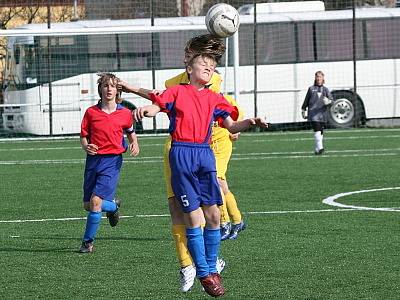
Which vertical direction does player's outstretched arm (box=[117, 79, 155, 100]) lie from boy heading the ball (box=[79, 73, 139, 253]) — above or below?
above

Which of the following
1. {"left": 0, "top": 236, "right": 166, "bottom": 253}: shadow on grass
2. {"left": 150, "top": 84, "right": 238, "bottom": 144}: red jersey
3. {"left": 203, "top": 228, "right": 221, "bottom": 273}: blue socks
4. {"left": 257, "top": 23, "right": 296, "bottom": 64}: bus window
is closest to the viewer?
{"left": 150, "top": 84, "right": 238, "bottom": 144}: red jersey

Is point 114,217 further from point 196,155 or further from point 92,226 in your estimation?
point 196,155

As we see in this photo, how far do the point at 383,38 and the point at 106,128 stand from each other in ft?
82.7

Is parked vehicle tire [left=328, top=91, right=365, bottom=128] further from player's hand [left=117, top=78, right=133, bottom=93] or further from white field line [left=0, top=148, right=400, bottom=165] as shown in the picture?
player's hand [left=117, top=78, right=133, bottom=93]

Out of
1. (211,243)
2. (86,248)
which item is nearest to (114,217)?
(86,248)

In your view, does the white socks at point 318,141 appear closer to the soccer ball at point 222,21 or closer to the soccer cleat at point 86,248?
the soccer ball at point 222,21

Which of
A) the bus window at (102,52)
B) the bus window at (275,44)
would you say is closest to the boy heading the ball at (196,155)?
the bus window at (102,52)

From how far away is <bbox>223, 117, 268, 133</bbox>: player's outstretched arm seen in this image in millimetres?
8344

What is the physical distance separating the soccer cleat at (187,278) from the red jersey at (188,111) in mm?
927

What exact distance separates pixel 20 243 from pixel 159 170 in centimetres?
932

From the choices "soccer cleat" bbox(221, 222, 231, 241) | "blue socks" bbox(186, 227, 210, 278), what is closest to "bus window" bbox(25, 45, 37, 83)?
"soccer cleat" bbox(221, 222, 231, 241)

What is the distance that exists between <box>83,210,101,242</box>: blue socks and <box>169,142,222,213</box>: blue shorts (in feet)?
8.18

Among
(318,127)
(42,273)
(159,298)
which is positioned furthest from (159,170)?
(159,298)

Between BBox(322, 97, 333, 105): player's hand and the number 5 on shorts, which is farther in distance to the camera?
BBox(322, 97, 333, 105): player's hand
